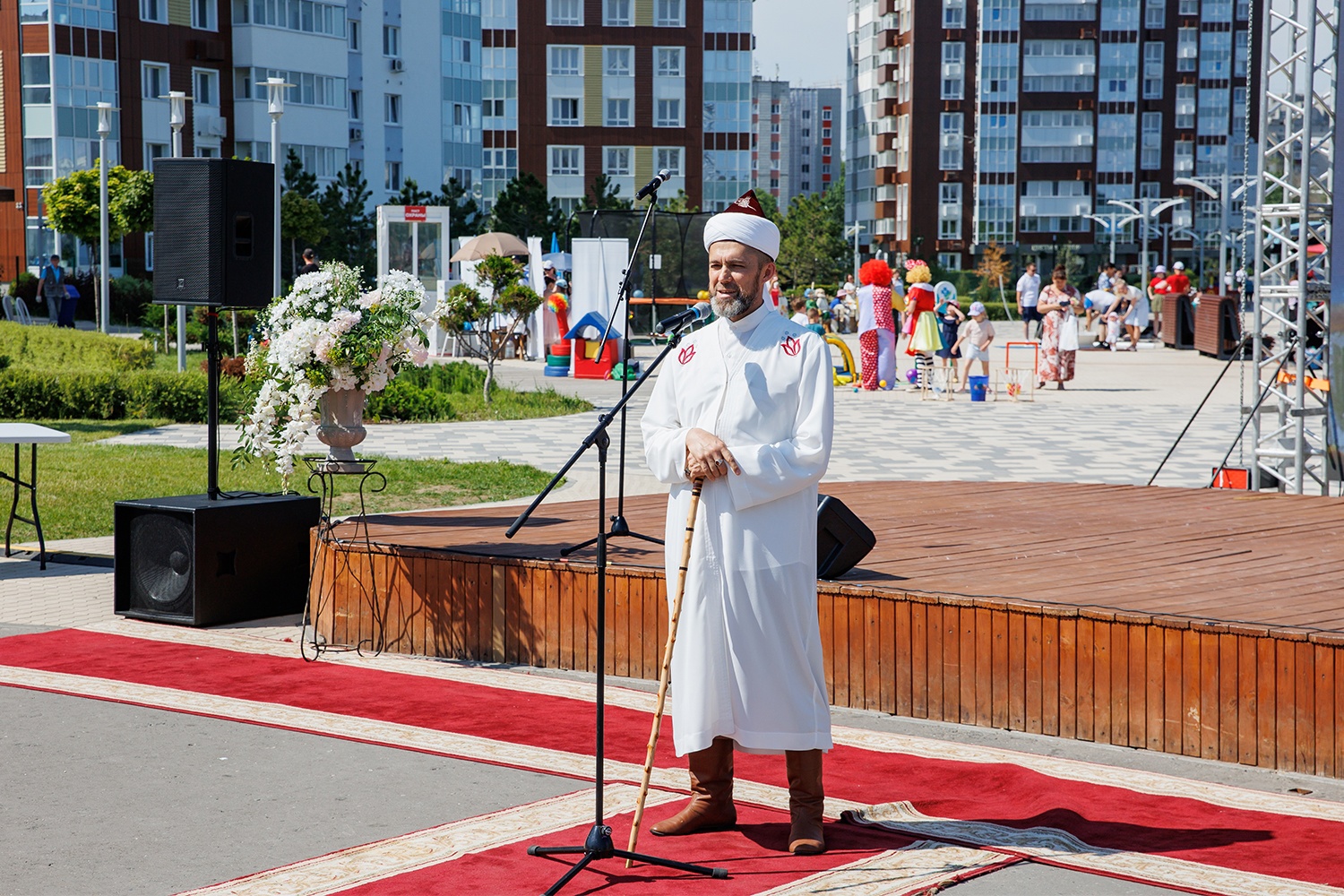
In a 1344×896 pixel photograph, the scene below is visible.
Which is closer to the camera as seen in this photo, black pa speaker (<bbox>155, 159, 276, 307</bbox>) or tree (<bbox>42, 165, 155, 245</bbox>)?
black pa speaker (<bbox>155, 159, 276, 307</bbox>)

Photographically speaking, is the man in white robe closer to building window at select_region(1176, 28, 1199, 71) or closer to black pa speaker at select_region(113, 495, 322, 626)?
black pa speaker at select_region(113, 495, 322, 626)

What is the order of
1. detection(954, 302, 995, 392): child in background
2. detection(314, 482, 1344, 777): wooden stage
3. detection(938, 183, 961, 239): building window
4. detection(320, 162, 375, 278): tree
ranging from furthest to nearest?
detection(938, 183, 961, 239): building window < detection(320, 162, 375, 278): tree < detection(954, 302, 995, 392): child in background < detection(314, 482, 1344, 777): wooden stage

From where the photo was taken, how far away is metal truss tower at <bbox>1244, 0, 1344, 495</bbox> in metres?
11.1

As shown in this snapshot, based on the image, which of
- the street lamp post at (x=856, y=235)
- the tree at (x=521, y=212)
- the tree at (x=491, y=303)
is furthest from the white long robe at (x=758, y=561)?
the street lamp post at (x=856, y=235)

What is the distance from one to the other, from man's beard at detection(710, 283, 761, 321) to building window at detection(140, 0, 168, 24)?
58543 millimetres

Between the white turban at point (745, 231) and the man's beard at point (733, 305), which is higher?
the white turban at point (745, 231)

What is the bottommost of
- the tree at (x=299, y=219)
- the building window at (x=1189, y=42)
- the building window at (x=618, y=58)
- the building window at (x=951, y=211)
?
the tree at (x=299, y=219)

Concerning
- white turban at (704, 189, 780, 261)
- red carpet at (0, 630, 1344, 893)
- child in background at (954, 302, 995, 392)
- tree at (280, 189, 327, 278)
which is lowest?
red carpet at (0, 630, 1344, 893)

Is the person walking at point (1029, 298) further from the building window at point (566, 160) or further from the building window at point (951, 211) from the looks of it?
the building window at point (951, 211)

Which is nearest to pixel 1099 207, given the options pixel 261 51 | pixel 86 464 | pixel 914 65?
pixel 914 65

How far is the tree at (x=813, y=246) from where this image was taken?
3477 inches

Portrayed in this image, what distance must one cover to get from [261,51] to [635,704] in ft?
197

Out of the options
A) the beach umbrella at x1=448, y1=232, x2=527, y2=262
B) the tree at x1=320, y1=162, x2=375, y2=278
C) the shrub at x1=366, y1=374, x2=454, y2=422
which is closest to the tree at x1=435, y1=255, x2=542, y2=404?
the shrub at x1=366, y1=374, x2=454, y2=422

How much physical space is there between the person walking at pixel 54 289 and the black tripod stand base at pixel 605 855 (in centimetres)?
4116
